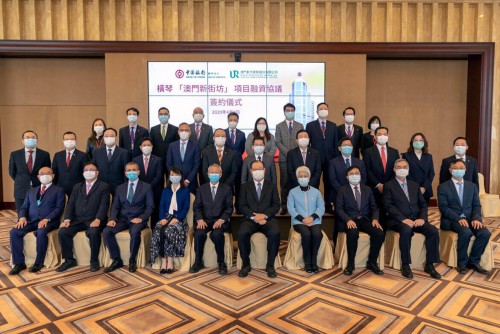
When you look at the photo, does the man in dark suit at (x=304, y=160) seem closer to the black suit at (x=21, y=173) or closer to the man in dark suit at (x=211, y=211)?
the man in dark suit at (x=211, y=211)

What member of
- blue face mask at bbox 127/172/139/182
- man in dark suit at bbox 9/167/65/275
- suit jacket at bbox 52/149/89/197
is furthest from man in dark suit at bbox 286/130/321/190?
man in dark suit at bbox 9/167/65/275

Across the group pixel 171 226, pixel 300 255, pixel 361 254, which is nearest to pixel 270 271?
pixel 300 255

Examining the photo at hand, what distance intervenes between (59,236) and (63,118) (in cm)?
405

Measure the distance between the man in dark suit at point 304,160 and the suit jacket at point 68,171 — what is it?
2699 millimetres

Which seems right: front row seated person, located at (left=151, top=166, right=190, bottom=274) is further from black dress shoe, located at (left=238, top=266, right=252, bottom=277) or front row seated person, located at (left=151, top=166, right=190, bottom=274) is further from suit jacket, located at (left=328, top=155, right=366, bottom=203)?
suit jacket, located at (left=328, top=155, right=366, bottom=203)

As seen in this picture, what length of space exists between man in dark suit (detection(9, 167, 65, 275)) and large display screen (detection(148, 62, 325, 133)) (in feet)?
9.25

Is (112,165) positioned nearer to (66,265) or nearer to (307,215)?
(66,265)

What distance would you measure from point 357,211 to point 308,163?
3.00 feet

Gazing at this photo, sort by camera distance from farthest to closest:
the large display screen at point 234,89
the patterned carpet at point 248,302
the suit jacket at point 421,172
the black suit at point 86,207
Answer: the large display screen at point 234,89 → the suit jacket at point 421,172 → the black suit at point 86,207 → the patterned carpet at point 248,302

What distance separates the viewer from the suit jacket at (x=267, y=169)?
536cm

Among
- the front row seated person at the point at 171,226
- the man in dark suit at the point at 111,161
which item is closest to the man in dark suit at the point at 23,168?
the man in dark suit at the point at 111,161

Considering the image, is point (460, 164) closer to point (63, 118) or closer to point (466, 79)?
point (466, 79)

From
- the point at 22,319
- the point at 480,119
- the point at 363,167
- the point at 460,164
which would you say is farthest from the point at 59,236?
the point at 480,119

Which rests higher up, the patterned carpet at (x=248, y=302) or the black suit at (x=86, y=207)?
the black suit at (x=86, y=207)
